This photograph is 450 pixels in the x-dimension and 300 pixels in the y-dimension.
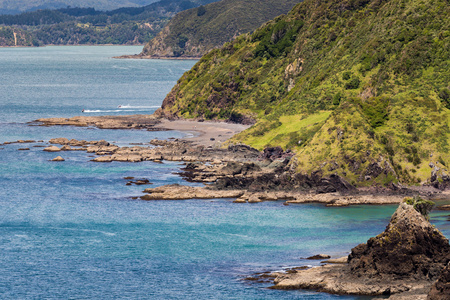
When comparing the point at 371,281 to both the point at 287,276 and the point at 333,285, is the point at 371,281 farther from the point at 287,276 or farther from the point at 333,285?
the point at 287,276

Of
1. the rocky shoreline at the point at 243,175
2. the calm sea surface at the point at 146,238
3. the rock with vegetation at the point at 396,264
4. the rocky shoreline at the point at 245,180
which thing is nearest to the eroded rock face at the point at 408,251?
the rock with vegetation at the point at 396,264

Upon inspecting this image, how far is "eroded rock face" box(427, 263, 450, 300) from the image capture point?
204 ft

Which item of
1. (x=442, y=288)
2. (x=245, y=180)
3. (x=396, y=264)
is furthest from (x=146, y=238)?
(x=442, y=288)

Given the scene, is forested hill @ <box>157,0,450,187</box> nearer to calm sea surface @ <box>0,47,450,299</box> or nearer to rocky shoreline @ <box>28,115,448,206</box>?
rocky shoreline @ <box>28,115,448,206</box>

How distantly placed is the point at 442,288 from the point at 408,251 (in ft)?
36.3

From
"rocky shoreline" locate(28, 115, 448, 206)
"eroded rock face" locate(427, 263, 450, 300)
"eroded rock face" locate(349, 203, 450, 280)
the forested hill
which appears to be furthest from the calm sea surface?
the forested hill

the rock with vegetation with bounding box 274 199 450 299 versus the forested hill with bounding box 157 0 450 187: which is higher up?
the forested hill with bounding box 157 0 450 187

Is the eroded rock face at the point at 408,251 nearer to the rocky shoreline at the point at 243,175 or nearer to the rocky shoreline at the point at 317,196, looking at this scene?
the rocky shoreline at the point at 317,196

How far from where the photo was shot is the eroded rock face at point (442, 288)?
62031mm

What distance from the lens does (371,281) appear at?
73312 millimetres

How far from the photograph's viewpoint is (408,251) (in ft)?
241

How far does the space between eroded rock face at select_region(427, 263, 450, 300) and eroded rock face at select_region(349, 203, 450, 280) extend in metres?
9.35

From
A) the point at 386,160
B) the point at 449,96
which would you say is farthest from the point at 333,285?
the point at 449,96

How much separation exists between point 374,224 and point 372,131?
28.7 m
